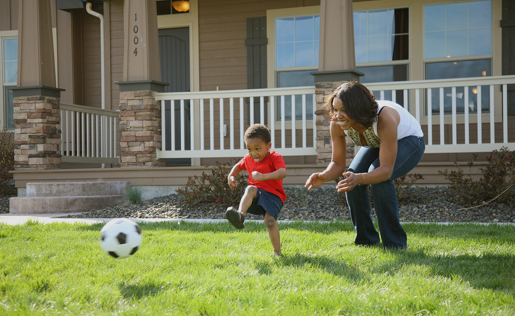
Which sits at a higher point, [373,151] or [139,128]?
[139,128]

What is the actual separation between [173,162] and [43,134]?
260 centimetres

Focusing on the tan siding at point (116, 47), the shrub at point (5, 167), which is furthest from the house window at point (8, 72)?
the tan siding at point (116, 47)

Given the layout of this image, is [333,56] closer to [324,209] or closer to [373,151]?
[324,209]

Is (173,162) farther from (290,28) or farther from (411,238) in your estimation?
(411,238)

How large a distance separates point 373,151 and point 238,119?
580cm

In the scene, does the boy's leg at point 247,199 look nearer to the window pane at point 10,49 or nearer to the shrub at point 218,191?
the shrub at point 218,191

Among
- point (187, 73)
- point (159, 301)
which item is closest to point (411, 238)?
point (159, 301)

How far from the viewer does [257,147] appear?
3416 mm

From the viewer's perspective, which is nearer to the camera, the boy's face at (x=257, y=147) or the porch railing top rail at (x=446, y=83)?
the boy's face at (x=257, y=147)

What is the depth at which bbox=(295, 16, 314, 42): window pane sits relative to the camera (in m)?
8.91

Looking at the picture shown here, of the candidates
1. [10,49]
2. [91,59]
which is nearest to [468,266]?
[91,59]

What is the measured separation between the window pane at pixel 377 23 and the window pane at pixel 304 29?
1033 mm

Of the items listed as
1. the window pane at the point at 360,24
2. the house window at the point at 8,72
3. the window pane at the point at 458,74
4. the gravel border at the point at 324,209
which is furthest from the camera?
the house window at the point at 8,72

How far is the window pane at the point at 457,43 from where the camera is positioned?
26.9 ft
